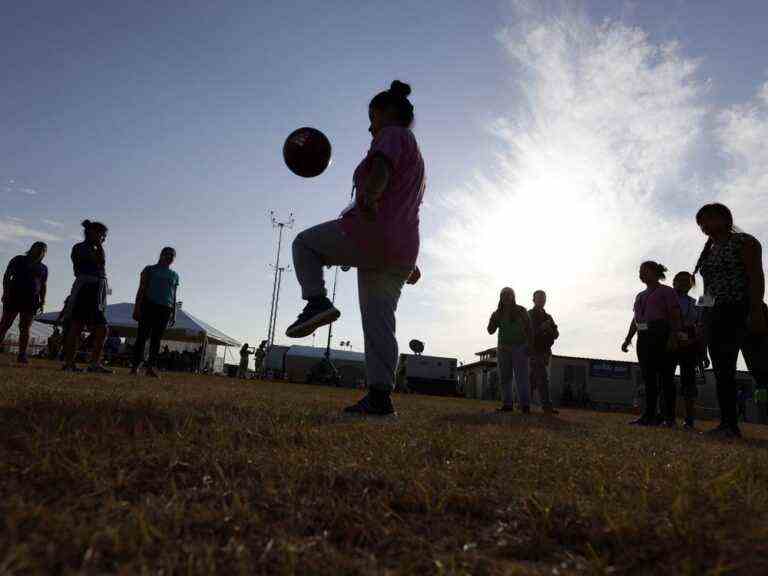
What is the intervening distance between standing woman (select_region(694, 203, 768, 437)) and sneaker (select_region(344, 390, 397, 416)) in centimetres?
311

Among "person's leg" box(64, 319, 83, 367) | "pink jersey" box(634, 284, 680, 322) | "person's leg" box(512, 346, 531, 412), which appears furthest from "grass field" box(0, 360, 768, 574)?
"person's leg" box(64, 319, 83, 367)

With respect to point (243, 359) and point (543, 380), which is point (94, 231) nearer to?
point (543, 380)

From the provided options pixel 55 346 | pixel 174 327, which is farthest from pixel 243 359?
pixel 55 346

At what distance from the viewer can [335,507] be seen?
1.27 m

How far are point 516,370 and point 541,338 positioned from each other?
1.41m

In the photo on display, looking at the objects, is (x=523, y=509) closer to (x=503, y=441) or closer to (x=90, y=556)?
(x=90, y=556)

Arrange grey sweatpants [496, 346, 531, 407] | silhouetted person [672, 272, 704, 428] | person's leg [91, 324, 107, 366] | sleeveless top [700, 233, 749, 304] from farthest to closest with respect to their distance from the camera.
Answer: person's leg [91, 324, 107, 366]
grey sweatpants [496, 346, 531, 407]
silhouetted person [672, 272, 704, 428]
sleeveless top [700, 233, 749, 304]

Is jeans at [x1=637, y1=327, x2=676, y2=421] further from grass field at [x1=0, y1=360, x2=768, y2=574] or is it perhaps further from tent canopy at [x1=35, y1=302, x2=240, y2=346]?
tent canopy at [x1=35, y1=302, x2=240, y2=346]

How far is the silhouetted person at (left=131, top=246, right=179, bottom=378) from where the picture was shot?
25.4ft

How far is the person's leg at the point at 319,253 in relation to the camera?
345 cm

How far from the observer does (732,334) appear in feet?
15.3

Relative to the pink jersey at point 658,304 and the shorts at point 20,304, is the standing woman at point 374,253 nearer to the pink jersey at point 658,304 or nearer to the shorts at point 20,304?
the pink jersey at point 658,304

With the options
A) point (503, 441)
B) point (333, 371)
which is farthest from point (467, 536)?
point (333, 371)

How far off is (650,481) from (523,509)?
0.65 metres
